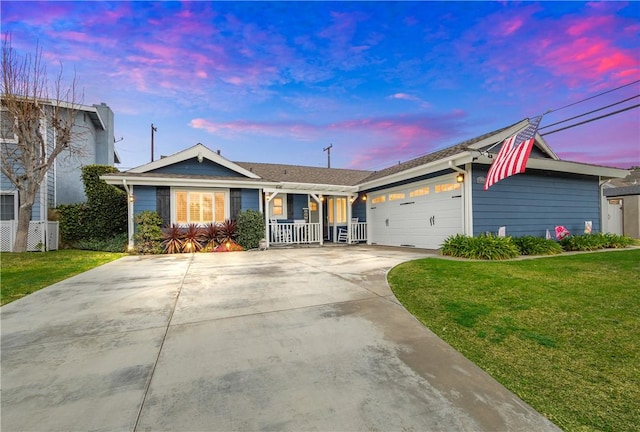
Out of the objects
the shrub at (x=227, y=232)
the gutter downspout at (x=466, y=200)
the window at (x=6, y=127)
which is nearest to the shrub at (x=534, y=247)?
the gutter downspout at (x=466, y=200)

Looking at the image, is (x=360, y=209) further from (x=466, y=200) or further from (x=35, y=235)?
(x=35, y=235)

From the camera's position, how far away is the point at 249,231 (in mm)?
11148

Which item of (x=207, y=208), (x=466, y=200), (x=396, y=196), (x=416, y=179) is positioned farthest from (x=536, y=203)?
(x=207, y=208)

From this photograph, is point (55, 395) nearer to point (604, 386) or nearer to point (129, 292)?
point (129, 292)

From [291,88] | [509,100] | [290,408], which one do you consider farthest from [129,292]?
[509,100]

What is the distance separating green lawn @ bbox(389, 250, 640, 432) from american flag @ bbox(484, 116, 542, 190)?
95.9 inches

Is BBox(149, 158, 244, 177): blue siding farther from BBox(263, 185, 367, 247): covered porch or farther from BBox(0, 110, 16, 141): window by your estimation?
BBox(0, 110, 16, 141): window

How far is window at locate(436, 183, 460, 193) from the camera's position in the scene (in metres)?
9.15

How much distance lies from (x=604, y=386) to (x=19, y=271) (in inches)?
408

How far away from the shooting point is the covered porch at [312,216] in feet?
41.4

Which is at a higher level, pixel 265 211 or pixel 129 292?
pixel 265 211

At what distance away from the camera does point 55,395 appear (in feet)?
6.34

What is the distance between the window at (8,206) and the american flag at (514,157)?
1693 centimetres

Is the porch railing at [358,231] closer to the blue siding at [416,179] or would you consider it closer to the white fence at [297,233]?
the white fence at [297,233]
